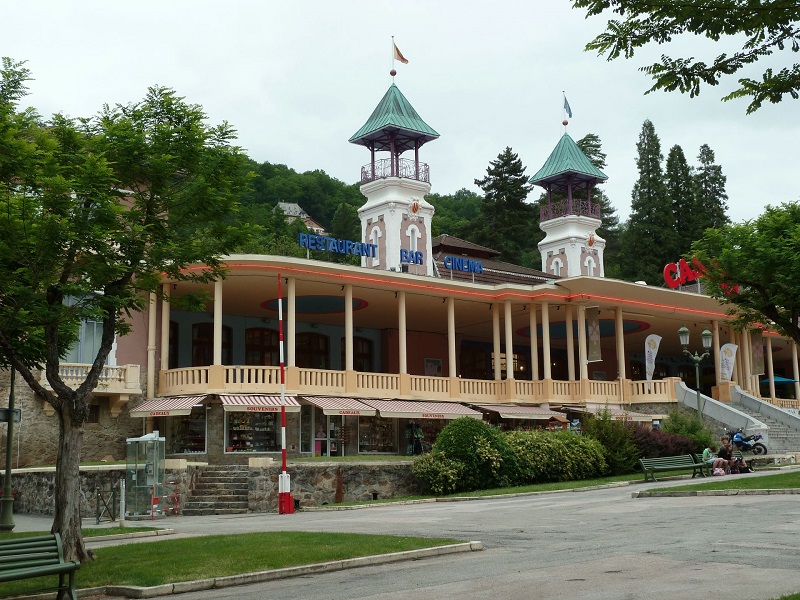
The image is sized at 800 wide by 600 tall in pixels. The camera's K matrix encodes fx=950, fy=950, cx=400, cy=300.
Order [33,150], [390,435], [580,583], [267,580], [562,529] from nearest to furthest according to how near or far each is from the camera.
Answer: [580,583], [267,580], [33,150], [562,529], [390,435]

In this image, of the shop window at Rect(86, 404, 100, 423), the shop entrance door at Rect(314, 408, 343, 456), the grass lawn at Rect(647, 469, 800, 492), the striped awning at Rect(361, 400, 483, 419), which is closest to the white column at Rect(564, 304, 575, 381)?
the striped awning at Rect(361, 400, 483, 419)

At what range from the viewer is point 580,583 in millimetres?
10609

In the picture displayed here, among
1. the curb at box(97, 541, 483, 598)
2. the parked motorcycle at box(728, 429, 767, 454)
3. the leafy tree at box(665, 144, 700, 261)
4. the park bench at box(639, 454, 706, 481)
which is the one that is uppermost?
the leafy tree at box(665, 144, 700, 261)

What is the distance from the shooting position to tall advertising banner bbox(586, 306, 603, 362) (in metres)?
37.6

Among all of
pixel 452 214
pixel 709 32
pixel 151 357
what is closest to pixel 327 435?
pixel 151 357

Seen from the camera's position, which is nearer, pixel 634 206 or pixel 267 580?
pixel 267 580

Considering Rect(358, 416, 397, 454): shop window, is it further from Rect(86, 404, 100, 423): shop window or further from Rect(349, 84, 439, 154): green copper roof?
Rect(349, 84, 439, 154): green copper roof

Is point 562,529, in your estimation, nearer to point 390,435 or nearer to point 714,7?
point 714,7

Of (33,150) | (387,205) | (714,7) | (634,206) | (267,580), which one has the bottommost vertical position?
(267,580)

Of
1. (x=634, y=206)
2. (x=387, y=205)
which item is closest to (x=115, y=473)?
(x=387, y=205)

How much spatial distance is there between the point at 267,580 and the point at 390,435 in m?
23.3

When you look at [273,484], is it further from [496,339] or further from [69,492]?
[496,339]

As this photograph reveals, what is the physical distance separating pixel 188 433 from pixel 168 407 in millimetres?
1573

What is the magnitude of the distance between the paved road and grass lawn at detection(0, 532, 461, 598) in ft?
2.30
